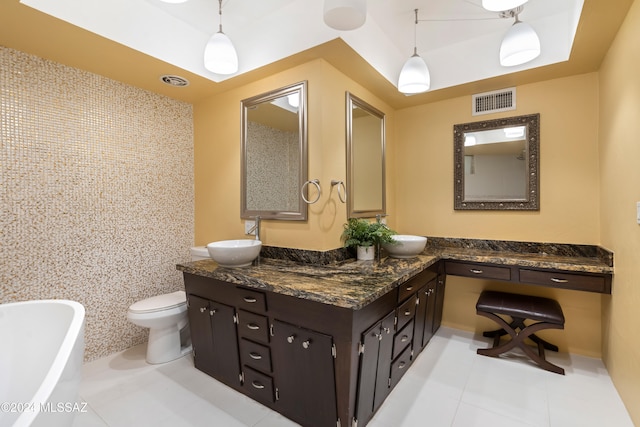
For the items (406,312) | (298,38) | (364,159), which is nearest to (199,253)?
(364,159)

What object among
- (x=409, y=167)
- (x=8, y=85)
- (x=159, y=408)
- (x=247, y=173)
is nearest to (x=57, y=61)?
(x=8, y=85)

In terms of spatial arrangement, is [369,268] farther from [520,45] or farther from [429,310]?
[520,45]

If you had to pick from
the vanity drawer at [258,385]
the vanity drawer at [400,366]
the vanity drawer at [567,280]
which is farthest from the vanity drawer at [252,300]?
the vanity drawer at [567,280]

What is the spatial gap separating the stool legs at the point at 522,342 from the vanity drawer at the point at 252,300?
1758 millimetres

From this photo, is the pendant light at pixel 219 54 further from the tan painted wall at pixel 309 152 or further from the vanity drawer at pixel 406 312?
the vanity drawer at pixel 406 312

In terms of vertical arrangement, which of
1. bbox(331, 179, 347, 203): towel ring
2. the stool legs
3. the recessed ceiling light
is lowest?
the stool legs

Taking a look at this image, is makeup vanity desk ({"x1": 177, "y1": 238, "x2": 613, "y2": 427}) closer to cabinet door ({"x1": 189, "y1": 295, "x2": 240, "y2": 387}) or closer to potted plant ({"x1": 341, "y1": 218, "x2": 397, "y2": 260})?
cabinet door ({"x1": 189, "y1": 295, "x2": 240, "y2": 387})

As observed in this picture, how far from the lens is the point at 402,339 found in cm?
195

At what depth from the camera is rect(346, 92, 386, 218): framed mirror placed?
2.37 metres

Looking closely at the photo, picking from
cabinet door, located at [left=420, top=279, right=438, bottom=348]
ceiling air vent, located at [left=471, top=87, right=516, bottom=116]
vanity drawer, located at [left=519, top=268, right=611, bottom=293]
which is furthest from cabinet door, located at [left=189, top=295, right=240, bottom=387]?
ceiling air vent, located at [left=471, top=87, right=516, bottom=116]

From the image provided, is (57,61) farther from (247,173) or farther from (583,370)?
(583,370)

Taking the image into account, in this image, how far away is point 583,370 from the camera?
2.16 m

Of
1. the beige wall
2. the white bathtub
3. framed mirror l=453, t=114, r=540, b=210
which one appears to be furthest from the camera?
framed mirror l=453, t=114, r=540, b=210

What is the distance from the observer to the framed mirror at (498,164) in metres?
2.50
